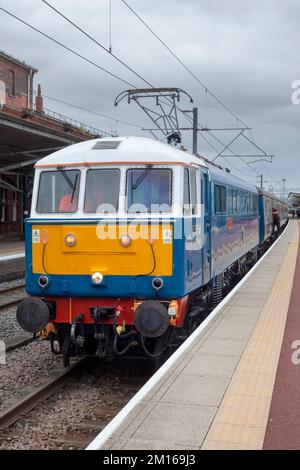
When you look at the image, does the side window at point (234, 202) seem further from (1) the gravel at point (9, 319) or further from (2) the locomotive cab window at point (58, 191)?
(2) the locomotive cab window at point (58, 191)

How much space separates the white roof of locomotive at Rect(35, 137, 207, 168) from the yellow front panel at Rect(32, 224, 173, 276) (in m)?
0.91

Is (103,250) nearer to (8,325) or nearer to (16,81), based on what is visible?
(8,325)

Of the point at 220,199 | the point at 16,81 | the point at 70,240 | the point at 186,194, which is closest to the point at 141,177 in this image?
the point at 186,194

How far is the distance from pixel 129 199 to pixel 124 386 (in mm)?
2500

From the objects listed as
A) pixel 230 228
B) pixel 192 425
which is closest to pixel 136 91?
pixel 230 228

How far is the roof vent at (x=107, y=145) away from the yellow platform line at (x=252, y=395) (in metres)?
3.17

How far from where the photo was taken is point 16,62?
4153 centimetres

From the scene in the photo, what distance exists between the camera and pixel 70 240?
7664mm

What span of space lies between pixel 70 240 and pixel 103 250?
18.1 inches

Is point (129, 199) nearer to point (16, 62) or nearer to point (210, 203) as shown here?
point (210, 203)

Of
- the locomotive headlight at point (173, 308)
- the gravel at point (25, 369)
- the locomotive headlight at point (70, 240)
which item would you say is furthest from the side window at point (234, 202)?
the locomotive headlight at point (70, 240)

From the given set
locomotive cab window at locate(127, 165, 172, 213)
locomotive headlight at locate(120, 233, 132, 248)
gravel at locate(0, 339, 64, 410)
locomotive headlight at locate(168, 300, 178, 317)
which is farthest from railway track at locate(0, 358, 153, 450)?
locomotive cab window at locate(127, 165, 172, 213)

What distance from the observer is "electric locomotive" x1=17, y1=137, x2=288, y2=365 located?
7.44m

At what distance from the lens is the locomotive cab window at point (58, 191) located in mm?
8000
